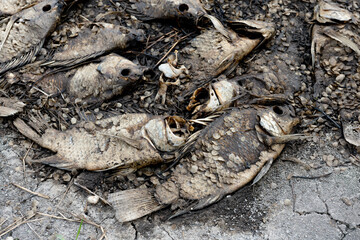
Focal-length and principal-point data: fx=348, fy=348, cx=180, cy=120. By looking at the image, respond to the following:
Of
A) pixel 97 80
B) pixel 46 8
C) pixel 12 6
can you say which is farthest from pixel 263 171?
pixel 12 6

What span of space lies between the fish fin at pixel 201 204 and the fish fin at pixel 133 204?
5.1 inches

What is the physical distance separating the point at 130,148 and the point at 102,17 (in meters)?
1.37

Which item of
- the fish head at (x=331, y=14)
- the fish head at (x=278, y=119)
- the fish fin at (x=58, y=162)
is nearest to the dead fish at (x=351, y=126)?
the fish head at (x=278, y=119)

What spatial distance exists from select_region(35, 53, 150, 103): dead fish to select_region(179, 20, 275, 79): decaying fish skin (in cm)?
44

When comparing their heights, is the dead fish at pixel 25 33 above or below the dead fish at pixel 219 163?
above

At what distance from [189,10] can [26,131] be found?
66.8 inches

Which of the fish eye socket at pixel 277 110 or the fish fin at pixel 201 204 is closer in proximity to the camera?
the fish fin at pixel 201 204

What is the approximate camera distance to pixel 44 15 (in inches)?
118

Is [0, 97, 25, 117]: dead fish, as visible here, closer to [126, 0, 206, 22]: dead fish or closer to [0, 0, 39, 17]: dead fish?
[0, 0, 39, 17]: dead fish

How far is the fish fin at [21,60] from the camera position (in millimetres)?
2887

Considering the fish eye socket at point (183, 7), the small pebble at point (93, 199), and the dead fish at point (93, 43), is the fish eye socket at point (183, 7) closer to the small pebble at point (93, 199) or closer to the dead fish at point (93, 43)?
the dead fish at point (93, 43)

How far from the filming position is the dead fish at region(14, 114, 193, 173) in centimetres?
249

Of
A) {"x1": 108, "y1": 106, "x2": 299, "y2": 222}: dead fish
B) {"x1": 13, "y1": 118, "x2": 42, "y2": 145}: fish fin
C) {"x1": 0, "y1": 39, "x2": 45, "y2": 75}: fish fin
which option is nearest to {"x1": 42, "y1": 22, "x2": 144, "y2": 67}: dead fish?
{"x1": 0, "y1": 39, "x2": 45, "y2": 75}: fish fin

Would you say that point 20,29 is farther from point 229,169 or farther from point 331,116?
point 331,116
